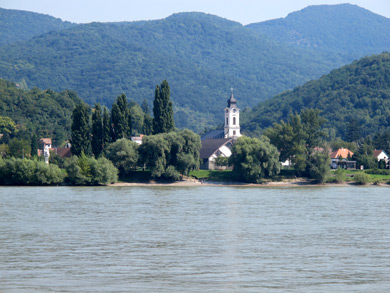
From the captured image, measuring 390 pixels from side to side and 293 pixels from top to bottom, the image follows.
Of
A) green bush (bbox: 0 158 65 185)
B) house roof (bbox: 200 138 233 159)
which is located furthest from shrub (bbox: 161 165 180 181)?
house roof (bbox: 200 138 233 159)

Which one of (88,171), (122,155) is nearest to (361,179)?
(122,155)

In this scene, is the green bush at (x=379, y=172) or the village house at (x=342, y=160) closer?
the green bush at (x=379, y=172)

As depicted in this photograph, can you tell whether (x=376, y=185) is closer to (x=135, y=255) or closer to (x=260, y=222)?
(x=260, y=222)

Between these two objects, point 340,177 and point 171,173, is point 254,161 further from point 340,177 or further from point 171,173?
point 340,177

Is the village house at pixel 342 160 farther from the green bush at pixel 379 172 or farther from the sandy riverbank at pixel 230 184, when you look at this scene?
the sandy riverbank at pixel 230 184

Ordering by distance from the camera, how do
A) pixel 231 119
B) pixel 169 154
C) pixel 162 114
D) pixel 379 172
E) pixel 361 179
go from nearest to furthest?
pixel 169 154 < pixel 361 179 < pixel 162 114 < pixel 379 172 < pixel 231 119

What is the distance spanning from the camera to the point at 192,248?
28859 mm

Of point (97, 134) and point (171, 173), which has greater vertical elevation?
point (97, 134)

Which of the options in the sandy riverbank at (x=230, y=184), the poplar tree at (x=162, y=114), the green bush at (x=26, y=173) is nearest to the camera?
the green bush at (x=26, y=173)

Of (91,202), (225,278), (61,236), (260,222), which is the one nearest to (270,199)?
(91,202)

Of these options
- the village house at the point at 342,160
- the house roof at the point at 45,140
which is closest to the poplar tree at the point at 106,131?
the village house at the point at 342,160

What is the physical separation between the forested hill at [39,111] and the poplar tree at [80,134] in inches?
2748

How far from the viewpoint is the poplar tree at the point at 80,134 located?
8669 cm

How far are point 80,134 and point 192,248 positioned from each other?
60.4 meters
